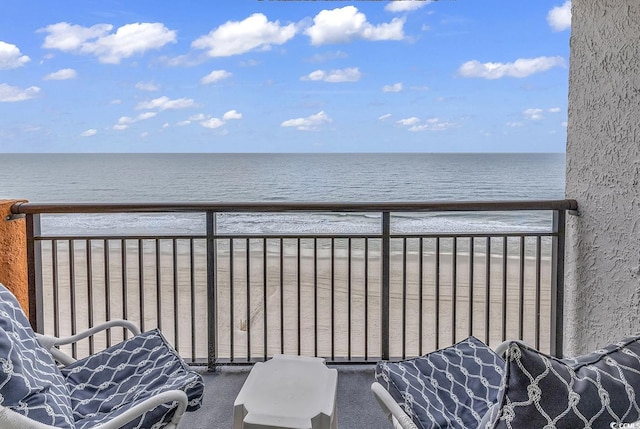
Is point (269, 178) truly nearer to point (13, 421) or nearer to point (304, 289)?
point (304, 289)

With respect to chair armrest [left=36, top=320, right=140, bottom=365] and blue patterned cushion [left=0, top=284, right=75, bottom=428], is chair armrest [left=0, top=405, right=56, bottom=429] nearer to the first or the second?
blue patterned cushion [left=0, top=284, right=75, bottom=428]

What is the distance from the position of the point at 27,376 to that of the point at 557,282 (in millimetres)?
2624

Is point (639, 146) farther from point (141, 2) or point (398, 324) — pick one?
point (141, 2)

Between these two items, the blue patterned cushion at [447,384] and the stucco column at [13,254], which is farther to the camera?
the stucco column at [13,254]

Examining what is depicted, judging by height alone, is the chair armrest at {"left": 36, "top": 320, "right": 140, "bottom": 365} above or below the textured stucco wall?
below

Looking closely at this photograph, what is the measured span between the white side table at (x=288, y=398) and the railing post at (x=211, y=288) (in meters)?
1.06

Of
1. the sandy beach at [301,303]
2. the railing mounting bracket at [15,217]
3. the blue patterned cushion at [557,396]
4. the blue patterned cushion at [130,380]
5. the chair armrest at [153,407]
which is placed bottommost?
the sandy beach at [301,303]

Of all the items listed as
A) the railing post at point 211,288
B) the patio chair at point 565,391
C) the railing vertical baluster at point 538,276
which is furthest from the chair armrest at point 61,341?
the railing vertical baluster at point 538,276

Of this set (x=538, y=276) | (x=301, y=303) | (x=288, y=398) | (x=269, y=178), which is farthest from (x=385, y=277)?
(x=269, y=178)

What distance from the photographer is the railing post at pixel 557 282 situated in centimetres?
284

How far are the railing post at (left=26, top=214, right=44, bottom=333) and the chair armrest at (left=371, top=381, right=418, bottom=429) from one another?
2170 millimetres

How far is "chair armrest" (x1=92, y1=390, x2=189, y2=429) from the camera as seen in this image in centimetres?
140

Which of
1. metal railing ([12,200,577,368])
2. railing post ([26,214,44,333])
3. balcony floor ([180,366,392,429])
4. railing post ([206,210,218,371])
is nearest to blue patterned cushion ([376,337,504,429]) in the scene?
balcony floor ([180,366,392,429])

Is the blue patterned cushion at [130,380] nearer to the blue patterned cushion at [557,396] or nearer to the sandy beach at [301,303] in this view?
the sandy beach at [301,303]
